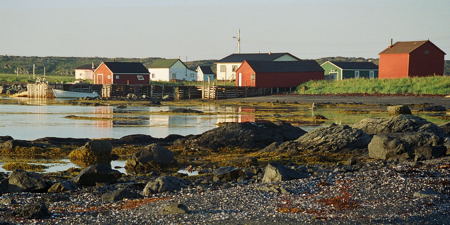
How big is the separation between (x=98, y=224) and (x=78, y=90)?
79559mm

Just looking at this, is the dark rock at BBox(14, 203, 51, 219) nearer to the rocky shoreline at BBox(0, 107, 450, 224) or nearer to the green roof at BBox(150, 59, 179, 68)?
the rocky shoreline at BBox(0, 107, 450, 224)

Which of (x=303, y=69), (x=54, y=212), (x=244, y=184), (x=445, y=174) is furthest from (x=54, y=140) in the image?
(x=303, y=69)

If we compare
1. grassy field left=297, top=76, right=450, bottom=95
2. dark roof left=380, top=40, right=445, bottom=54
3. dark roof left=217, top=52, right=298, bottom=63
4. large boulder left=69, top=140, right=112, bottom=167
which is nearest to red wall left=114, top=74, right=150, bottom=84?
dark roof left=217, top=52, right=298, bottom=63

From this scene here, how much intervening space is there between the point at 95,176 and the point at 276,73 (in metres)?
64.5

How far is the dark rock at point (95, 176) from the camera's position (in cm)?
1997

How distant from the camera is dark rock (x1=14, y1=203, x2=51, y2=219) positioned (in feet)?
47.6

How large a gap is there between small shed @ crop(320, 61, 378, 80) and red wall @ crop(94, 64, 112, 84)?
31014 mm

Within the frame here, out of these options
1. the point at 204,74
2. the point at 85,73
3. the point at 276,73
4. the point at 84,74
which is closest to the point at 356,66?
the point at 276,73

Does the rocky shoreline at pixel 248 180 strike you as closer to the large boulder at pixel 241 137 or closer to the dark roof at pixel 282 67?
the large boulder at pixel 241 137

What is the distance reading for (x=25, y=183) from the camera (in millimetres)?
18750

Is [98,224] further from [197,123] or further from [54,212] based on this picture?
[197,123]

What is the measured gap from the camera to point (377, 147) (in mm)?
24953

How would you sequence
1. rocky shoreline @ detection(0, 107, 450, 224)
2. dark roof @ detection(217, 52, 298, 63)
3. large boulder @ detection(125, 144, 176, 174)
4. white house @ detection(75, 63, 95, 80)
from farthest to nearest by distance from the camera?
white house @ detection(75, 63, 95, 80)
dark roof @ detection(217, 52, 298, 63)
large boulder @ detection(125, 144, 176, 174)
rocky shoreline @ detection(0, 107, 450, 224)

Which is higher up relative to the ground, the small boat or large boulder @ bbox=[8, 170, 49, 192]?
the small boat
